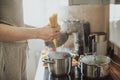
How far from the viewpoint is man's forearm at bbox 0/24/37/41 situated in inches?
46.9

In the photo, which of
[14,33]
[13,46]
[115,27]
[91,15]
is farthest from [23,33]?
Result: [91,15]

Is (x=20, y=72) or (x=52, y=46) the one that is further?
(x=52, y=46)

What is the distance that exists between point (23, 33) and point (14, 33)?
0.05m

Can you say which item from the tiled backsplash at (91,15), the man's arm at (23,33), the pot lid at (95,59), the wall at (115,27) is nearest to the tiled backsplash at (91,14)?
the tiled backsplash at (91,15)

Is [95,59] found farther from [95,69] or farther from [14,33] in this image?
[14,33]

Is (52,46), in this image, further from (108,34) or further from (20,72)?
(108,34)

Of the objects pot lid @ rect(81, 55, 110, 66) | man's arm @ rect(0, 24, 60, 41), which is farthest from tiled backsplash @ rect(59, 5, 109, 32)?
man's arm @ rect(0, 24, 60, 41)

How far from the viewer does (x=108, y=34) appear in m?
1.83

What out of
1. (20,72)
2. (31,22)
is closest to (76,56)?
(20,72)

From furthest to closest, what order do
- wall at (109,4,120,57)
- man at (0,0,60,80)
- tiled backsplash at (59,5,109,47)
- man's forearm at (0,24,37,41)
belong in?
1. tiled backsplash at (59,5,109,47)
2. wall at (109,4,120,57)
3. man at (0,0,60,80)
4. man's forearm at (0,24,37,41)

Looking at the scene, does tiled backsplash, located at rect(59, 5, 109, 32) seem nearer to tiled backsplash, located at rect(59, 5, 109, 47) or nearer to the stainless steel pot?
tiled backsplash, located at rect(59, 5, 109, 47)

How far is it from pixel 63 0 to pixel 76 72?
→ 2.41 ft

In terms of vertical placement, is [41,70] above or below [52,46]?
below

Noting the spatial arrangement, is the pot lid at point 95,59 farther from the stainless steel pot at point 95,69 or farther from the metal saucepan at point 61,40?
the metal saucepan at point 61,40
